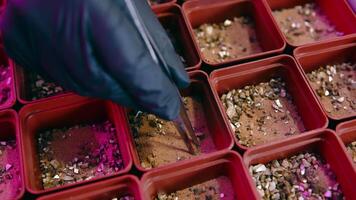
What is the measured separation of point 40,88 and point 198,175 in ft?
1.61

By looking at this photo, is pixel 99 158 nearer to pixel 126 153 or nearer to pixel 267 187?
pixel 126 153

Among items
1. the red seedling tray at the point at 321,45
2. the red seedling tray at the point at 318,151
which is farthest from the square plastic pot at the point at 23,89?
the red seedling tray at the point at 321,45

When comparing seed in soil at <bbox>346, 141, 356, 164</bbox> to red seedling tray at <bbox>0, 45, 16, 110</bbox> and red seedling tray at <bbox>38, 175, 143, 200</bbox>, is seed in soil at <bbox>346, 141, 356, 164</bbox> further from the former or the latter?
red seedling tray at <bbox>0, 45, 16, 110</bbox>

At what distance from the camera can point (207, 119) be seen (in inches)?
50.2

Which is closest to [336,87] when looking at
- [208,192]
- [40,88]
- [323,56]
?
[323,56]

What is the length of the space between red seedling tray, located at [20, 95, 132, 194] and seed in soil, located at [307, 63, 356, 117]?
1.74ft

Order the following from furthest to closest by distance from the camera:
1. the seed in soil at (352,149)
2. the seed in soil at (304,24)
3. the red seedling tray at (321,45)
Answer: the seed in soil at (304,24) < the red seedling tray at (321,45) < the seed in soil at (352,149)

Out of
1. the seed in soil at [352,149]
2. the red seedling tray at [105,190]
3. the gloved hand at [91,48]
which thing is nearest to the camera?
the gloved hand at [91,48]

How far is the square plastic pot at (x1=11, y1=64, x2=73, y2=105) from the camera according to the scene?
124 cm

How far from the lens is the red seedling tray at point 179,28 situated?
4.43 feet

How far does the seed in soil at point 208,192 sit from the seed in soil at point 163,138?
2.9 inches

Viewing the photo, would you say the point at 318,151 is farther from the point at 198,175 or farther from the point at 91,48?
the point at 91,48

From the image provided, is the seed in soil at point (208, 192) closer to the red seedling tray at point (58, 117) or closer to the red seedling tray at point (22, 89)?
the red seedling tray at point (58, 117)

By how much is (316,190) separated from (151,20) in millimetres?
539
